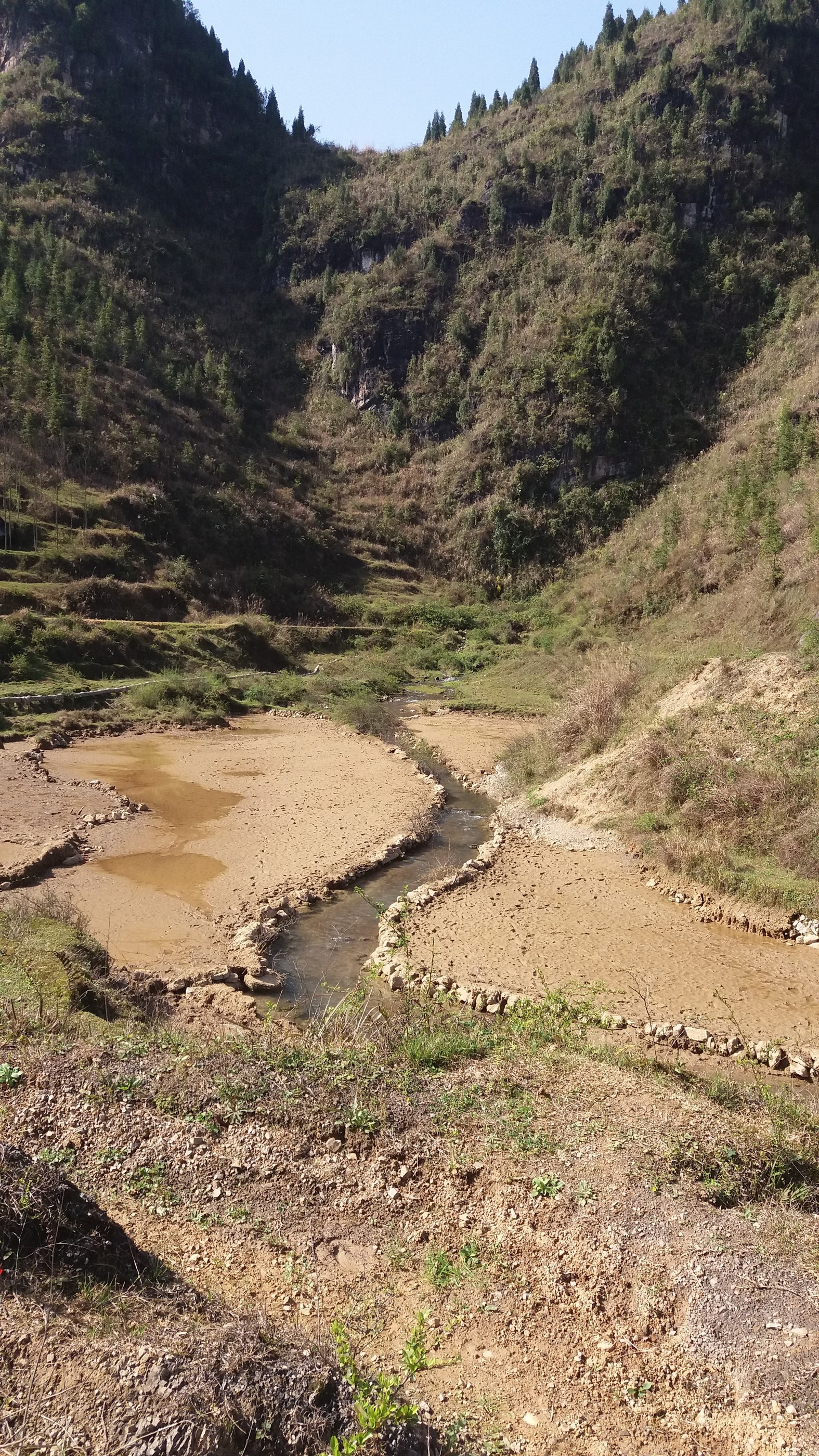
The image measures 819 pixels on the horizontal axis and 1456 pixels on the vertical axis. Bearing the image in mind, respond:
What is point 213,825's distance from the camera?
18.9 meters

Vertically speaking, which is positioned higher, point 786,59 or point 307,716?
point 786,59

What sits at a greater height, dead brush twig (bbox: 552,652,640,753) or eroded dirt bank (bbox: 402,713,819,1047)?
dead brush twig (bbox: 552,652,640,753)

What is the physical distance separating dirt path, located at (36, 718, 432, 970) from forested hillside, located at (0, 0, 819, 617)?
2320 cm

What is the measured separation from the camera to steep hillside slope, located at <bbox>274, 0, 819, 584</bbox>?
7131 centimetres

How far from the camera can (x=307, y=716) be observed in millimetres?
36156

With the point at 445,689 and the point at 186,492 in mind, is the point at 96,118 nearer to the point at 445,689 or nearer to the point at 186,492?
the point at 186,492

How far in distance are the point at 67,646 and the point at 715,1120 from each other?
3482cm

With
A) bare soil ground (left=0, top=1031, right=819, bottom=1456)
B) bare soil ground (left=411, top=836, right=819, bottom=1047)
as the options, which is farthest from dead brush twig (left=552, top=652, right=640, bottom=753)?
bare soil ground (left=0, top=1031, right=819, bottom=1456)

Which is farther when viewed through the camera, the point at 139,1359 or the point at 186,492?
the point at 186,492

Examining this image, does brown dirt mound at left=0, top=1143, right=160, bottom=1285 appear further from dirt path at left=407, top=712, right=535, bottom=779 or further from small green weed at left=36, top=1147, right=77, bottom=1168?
dirt path at left=407, top=712, right=535, bottom=779

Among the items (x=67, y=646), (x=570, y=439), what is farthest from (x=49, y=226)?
(x=67, y=646)

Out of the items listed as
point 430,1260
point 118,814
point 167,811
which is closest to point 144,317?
point 167,811

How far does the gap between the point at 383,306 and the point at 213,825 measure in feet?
287

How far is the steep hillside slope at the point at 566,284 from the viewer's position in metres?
71.3
